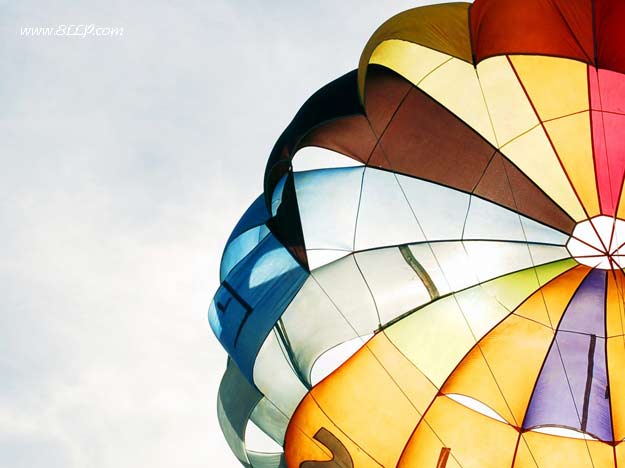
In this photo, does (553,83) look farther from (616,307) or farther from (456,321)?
(456,321)

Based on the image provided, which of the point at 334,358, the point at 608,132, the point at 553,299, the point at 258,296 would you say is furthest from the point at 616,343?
the point at 258,296

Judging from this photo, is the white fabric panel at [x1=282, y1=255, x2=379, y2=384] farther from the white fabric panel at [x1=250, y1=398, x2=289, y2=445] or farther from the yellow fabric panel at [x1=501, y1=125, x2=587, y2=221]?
the yellow fabric panel at [x1=501, y1=125, x2=587, y2=221]

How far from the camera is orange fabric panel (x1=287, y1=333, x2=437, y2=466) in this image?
6.69 m

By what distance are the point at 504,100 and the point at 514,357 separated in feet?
6.23

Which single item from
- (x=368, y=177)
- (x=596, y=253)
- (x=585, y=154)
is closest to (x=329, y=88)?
(x=368, y=177)

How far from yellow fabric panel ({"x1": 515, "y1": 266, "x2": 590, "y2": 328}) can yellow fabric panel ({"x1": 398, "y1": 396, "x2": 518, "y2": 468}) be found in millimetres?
858

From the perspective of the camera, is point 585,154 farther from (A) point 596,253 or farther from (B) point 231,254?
(B) point 231,254

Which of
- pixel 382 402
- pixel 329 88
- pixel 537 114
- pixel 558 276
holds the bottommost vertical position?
pixel 382 402

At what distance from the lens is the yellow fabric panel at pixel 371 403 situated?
22.0 feet

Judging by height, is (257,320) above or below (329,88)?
below

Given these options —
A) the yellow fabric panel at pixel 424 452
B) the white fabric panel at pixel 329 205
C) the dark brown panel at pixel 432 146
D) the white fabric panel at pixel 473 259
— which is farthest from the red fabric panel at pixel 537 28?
the yellow fabric panel at pixel 424 452

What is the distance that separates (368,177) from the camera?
269 inches

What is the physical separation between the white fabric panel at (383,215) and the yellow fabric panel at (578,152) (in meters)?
1.18

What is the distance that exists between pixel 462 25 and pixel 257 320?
246 centimetres
